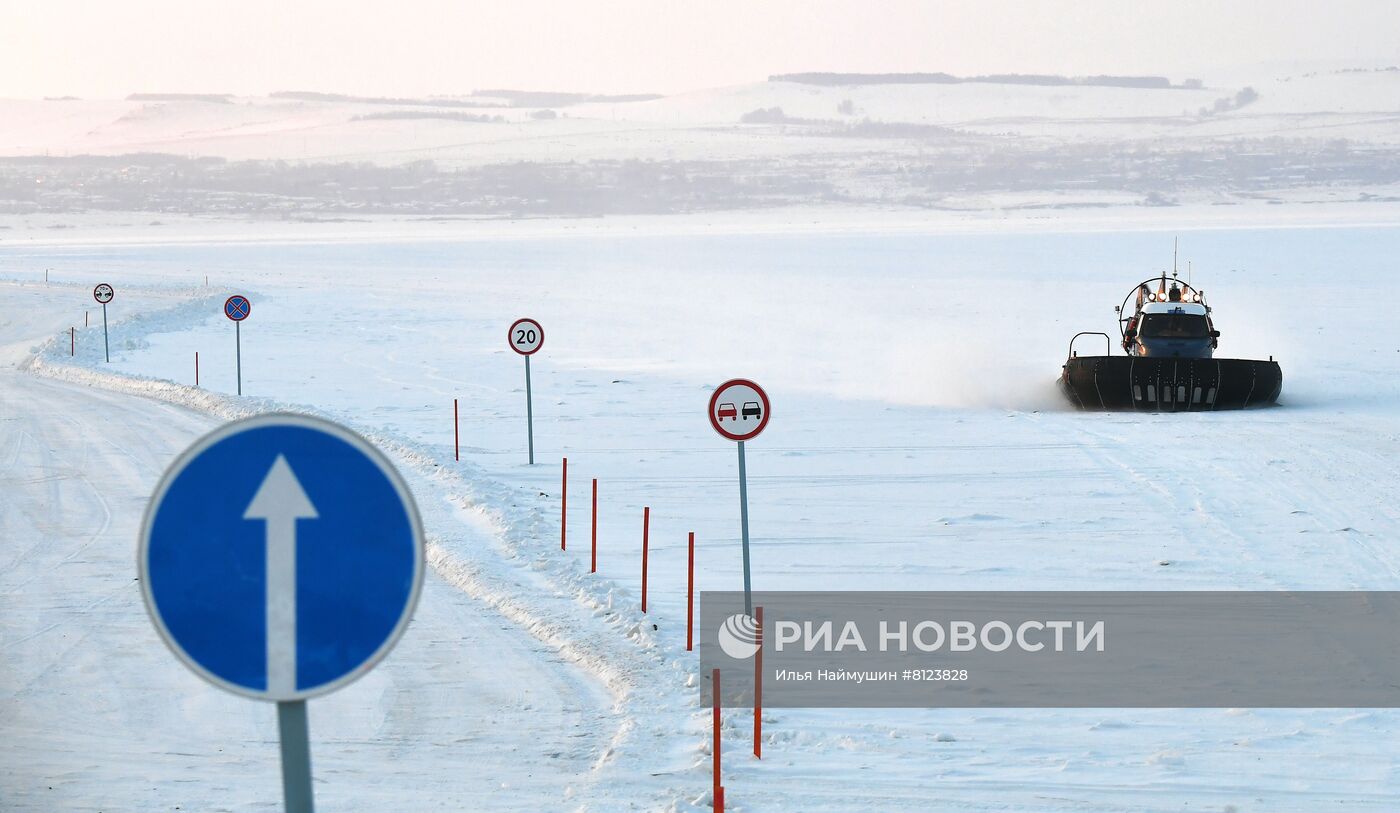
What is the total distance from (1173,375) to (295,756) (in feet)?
75.9

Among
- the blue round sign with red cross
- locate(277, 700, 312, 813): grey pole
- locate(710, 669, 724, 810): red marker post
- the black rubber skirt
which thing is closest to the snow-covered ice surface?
locate(710, 669, 724, 810): red marker post

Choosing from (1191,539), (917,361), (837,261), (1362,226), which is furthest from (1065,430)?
(1362,226)

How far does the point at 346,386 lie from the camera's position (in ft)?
97.7

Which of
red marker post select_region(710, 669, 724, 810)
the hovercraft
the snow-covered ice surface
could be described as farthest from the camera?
the hovercraft

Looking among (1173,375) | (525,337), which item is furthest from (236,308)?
(1173,375)

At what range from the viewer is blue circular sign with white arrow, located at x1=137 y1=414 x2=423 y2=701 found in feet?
11.5

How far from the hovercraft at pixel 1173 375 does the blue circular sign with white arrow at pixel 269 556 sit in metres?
22.5

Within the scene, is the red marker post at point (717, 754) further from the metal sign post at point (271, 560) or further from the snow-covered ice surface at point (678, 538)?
the metal sign post at point (271, 560)

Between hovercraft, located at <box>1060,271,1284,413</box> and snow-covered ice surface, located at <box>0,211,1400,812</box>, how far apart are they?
2.31 ft

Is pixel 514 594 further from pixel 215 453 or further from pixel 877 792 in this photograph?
pixel 215 453

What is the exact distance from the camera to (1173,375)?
25.0 m

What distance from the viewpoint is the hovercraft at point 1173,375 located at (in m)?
25.0

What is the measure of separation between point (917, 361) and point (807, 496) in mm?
17062

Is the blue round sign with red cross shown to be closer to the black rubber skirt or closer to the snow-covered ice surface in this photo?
the snow-covered ice surface
